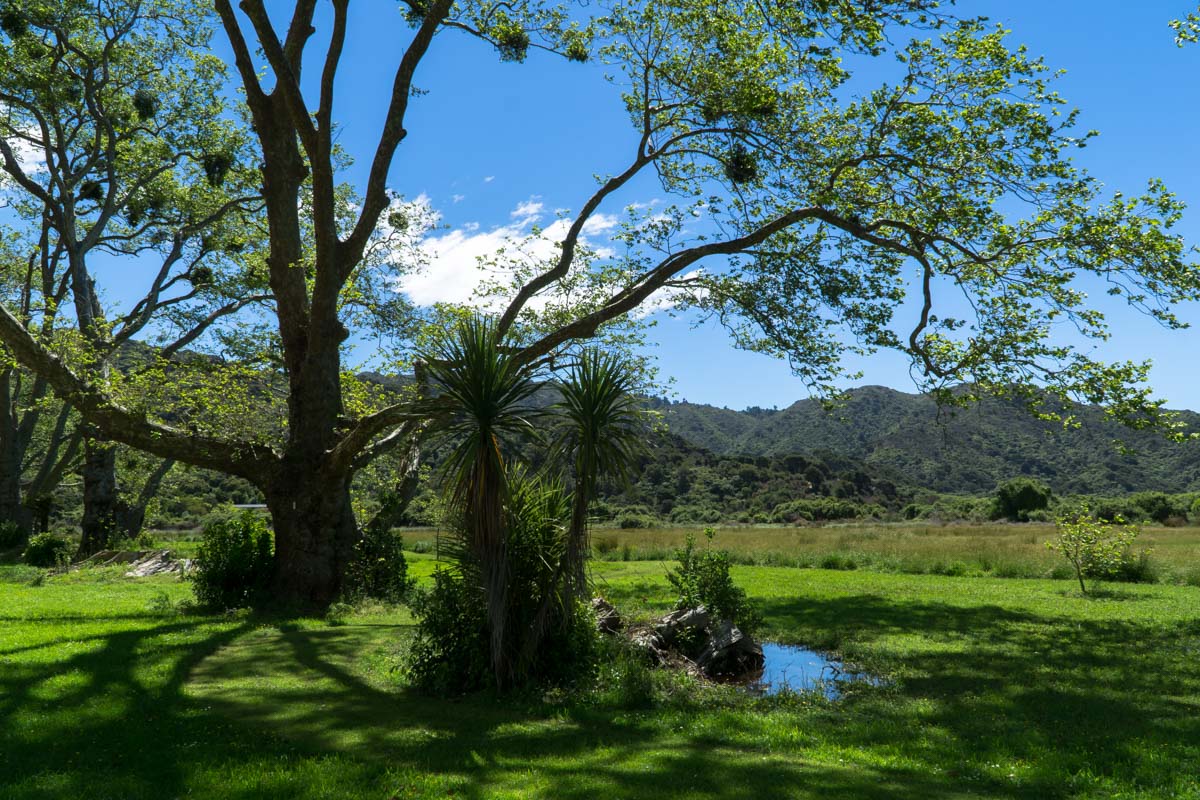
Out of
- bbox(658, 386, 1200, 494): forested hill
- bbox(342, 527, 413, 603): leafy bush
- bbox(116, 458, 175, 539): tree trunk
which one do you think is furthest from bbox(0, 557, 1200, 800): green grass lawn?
bbox(658, 386, 1200, 494): forested hill

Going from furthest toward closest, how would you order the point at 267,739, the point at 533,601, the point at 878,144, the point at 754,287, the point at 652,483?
1. the point at 652,483
2. the point at 754,287
3. the point at 878,144
4. the point at 533,601
5. the point at 267,739

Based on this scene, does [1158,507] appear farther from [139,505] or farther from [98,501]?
[98,501]

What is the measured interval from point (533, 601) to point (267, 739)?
313 cm

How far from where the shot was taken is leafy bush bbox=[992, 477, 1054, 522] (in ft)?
182

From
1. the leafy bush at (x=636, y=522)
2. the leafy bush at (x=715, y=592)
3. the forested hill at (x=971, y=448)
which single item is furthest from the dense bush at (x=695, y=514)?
the leafy bush at (x=715, y=592)

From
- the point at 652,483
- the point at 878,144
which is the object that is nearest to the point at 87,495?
the point at 878,144

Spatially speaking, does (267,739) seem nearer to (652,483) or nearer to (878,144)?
(878,144)

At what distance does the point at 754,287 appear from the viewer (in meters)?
16.7

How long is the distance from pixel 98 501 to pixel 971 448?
80498 millimetres

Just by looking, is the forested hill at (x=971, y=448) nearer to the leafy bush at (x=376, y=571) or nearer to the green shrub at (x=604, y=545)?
the green shrub at (x=604, y=545)

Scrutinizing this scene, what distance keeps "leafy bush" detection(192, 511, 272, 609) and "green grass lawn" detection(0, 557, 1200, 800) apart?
1.21m

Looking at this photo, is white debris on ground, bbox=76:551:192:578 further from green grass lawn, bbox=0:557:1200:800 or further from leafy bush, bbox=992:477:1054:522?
leafy bush, bbox=992:477:1054:522

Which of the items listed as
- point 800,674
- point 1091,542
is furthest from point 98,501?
point 1091,542

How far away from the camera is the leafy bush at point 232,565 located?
46.2 ft
